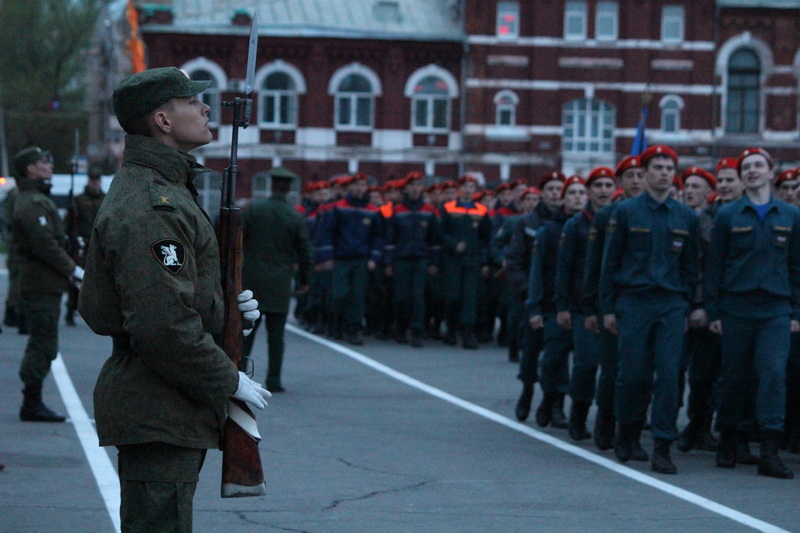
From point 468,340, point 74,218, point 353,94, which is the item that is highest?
point 353,94

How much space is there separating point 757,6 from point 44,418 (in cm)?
4395

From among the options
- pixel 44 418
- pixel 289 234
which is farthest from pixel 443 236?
pixel 44 418

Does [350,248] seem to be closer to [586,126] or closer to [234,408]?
[234,408]

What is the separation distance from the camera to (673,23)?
166 feet

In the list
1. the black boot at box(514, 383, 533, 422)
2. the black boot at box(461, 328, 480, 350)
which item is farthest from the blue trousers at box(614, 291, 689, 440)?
the black boot at box(461, 328, 480, 350)

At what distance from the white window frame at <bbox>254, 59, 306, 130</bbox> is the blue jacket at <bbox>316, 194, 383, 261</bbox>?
31.4 m

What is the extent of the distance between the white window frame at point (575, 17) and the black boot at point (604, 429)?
4107cm

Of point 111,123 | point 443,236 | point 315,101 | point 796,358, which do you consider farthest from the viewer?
point 111,123

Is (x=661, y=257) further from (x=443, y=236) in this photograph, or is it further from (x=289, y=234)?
(x=443, y=236)

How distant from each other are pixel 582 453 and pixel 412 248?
973cm

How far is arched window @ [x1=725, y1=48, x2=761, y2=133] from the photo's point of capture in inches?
2026

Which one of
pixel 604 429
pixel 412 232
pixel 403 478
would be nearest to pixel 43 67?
pixel 412 232

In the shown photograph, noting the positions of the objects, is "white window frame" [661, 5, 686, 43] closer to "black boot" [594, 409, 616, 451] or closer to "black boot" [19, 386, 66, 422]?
"black boot" [594, 409, 616, 451]

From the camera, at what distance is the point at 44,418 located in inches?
435
